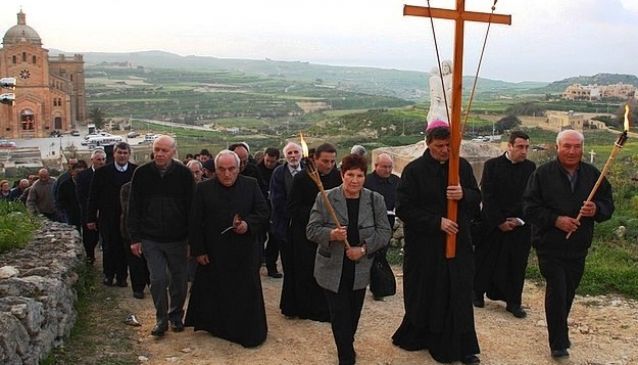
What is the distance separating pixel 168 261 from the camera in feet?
19.4

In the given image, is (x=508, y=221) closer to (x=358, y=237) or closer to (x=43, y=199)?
(x=358, y=237)

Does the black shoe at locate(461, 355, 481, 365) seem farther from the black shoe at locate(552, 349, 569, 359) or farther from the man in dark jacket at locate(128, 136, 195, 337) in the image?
the man in dark jacket at locate(128, 136, 195, 337)

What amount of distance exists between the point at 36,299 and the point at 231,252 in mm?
1548

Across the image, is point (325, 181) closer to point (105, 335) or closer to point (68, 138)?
point (105, 335)

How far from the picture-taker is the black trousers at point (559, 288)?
533 cm

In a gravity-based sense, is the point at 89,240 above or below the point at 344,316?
below

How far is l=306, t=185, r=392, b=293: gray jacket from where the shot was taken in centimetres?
501

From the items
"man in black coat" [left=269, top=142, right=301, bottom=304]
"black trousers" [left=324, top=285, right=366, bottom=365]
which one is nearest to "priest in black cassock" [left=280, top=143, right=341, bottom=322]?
"man in black coat" [left=269, top=142, right=301, bottom=304]

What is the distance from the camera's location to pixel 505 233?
6.74m

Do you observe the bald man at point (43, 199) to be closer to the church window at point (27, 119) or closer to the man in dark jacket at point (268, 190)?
the man in dark jacket at point (268, 190)

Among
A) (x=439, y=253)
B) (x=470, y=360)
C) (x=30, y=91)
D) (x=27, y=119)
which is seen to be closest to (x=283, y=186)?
(x=439, y=253)

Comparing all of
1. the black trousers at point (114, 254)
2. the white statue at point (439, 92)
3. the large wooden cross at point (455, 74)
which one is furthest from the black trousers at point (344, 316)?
the white statue at point (439, 92)

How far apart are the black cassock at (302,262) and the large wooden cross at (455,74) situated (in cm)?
145

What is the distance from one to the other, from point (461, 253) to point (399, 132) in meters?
32.4
